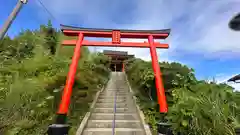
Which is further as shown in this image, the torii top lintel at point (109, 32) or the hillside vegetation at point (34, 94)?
the torii top lintel at point (109, 32)

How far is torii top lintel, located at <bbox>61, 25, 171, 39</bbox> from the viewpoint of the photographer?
22.9 feet

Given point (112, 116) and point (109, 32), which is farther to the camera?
point (109, 32)

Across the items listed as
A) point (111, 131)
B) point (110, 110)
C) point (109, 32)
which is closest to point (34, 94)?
point (111, 131)

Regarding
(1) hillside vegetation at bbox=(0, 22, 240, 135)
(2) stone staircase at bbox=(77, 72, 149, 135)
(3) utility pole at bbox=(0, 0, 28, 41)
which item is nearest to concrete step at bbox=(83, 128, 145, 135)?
(2) stone staircase at bbox=(77, 72, 149, 135)

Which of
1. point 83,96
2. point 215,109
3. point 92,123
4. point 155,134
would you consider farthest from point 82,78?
point 215,109

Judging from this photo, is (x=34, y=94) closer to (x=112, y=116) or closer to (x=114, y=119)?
(x=114, y=119)

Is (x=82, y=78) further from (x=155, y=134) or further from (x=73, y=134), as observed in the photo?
(x=155, y=134)

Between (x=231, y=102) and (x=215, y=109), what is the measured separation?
714mm

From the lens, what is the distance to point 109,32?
706 centimetres

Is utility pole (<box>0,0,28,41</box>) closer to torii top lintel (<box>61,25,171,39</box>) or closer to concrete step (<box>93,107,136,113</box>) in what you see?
torii top lintel (<box>61,25,171,39</box>)

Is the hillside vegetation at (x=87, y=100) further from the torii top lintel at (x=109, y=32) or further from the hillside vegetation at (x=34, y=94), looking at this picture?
the torii top lintel at (x=109, y=32)

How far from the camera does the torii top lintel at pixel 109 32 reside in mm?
6965

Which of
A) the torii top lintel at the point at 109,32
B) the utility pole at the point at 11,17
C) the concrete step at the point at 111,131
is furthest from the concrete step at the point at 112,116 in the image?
the utility pole at the point at 11,17

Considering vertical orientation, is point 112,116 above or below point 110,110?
below
